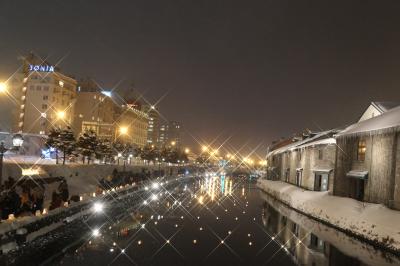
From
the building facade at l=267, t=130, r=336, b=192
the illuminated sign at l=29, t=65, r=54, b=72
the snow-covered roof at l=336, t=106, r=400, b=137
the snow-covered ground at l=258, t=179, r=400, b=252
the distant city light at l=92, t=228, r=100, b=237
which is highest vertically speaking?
the illuminated sign at l=29, t=65, r=54, b=72

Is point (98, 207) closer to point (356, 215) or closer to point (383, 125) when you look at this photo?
point (356, 215)

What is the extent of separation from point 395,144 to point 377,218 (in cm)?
617

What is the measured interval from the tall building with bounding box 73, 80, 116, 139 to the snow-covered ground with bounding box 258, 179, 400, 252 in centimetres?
9752

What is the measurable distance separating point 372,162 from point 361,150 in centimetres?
281

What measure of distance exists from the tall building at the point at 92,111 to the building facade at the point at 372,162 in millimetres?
98179

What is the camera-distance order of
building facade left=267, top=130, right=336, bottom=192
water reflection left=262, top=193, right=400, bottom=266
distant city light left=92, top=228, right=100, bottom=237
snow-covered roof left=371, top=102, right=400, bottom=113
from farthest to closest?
building facade left=267, top=130, right=336, bottom=192
snow-covered roof left=371, top=102, right=400, bottom=113
distant city light left=92, top=228, right=100, bottom=237
water reflection left=262, top=193, right=400, bottom=266

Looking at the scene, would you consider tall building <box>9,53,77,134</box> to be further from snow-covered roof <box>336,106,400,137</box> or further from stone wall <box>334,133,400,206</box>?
snow-covered roof <box>336,106,400,137</box>

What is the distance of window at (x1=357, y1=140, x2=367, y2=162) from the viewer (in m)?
34.7

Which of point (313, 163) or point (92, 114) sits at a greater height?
point (92, 114)

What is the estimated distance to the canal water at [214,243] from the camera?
18594 mm

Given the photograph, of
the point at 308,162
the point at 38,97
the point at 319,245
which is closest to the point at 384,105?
the point at 308,162

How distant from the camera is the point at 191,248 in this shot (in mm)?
21203

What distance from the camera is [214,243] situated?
2292cm

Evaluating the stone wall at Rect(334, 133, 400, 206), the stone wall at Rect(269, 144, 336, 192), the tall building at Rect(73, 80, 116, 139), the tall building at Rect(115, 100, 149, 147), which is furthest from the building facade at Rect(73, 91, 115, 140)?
the stone wall at Rect(334, 133, 400, 206)
